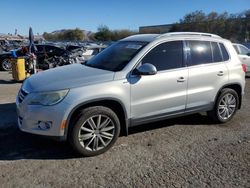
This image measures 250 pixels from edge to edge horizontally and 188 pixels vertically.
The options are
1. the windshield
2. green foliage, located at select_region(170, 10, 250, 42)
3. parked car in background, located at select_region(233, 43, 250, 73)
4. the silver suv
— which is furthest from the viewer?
green foliage, located at select_region(170, 10, 250, 42)

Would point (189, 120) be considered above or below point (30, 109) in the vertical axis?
below

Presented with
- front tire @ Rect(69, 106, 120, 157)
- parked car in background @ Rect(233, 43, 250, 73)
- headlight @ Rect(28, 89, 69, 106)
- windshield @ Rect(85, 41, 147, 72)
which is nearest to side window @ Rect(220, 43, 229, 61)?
windshield @ Rect(85, 41, 147, 72)

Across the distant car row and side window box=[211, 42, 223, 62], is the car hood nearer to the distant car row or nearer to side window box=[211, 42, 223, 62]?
side window box=[211, 42, 223, 62]

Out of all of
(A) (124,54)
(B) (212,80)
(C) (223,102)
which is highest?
(A) (124,54)

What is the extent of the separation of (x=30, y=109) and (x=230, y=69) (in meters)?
3.89

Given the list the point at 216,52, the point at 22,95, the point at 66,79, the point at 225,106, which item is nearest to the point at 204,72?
the point at 216,52

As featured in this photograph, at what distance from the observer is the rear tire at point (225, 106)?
5.97 meters

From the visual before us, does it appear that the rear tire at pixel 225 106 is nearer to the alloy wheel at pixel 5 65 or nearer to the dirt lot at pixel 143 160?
the dirt lot at pixel 143 160

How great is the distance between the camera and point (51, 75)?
4.87m

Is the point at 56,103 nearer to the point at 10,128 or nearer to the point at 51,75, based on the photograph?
the point at 51,75

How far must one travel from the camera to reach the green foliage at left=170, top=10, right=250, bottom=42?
63.1m

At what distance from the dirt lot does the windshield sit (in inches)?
51.2

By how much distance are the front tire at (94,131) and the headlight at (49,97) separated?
38cm

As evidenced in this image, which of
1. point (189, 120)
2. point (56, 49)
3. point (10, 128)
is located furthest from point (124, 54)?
point (56, 49)
